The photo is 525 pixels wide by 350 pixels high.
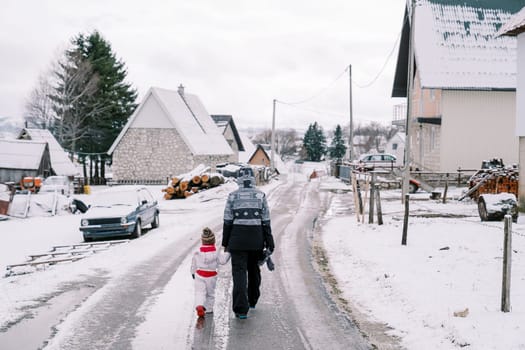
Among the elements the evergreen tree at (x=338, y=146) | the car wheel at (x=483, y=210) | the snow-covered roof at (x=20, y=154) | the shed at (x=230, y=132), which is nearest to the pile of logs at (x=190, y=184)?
the snow-covered roof at (x=20, y=154)

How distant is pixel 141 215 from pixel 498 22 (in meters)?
28.4

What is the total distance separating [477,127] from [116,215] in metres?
24.7

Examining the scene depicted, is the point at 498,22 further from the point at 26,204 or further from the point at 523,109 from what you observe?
the point at 26,204

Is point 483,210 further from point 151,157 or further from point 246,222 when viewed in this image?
point 151,157

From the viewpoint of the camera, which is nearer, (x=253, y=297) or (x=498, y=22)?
(x=253, y=297)

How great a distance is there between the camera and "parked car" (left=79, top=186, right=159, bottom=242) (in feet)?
57.1

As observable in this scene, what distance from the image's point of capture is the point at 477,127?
34.8 meters

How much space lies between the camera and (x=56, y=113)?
53.8m

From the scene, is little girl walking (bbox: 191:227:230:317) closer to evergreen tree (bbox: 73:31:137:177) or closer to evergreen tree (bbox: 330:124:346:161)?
evergreen tree (bbox: 73:31:137:177)

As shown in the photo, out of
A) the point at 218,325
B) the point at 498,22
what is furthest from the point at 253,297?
the point at 498,22

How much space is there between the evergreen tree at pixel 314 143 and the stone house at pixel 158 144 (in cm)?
6705

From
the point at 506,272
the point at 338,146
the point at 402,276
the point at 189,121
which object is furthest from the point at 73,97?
the point at 338,146

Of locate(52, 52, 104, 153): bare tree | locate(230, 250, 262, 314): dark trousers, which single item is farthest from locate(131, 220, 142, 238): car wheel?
locate(52, 52, 104, 153): bare tree

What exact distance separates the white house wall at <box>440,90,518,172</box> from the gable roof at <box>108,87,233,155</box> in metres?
20.5
